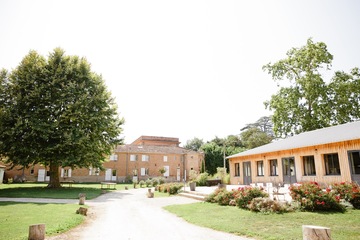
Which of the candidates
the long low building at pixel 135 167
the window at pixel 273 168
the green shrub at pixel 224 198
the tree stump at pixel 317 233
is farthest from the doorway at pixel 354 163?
the long low building at pixel 135 167

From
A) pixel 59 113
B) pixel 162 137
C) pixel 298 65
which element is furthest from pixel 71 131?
pixel 162 137

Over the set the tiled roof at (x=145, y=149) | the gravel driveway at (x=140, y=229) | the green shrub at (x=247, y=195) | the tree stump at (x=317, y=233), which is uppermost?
the tiled roof at (x=145, y=149)

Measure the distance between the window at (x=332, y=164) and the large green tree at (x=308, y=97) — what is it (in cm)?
1266

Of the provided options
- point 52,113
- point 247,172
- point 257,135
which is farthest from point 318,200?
point 257,135

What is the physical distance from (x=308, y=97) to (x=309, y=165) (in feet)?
43.1

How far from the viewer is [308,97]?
Answer: 2903 cm

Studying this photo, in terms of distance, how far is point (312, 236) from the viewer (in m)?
4.42

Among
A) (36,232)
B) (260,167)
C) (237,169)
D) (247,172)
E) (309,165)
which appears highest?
(309,165)

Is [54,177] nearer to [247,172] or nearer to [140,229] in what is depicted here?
[140,229]

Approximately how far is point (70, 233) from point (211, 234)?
479cm

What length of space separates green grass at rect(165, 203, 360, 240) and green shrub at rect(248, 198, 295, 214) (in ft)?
1.17

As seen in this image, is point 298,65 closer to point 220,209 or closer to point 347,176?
point 347,176

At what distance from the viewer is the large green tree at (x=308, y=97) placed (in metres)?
28.3

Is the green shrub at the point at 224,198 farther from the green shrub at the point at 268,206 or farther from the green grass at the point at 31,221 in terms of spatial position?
the green grass at the point at 31,221
